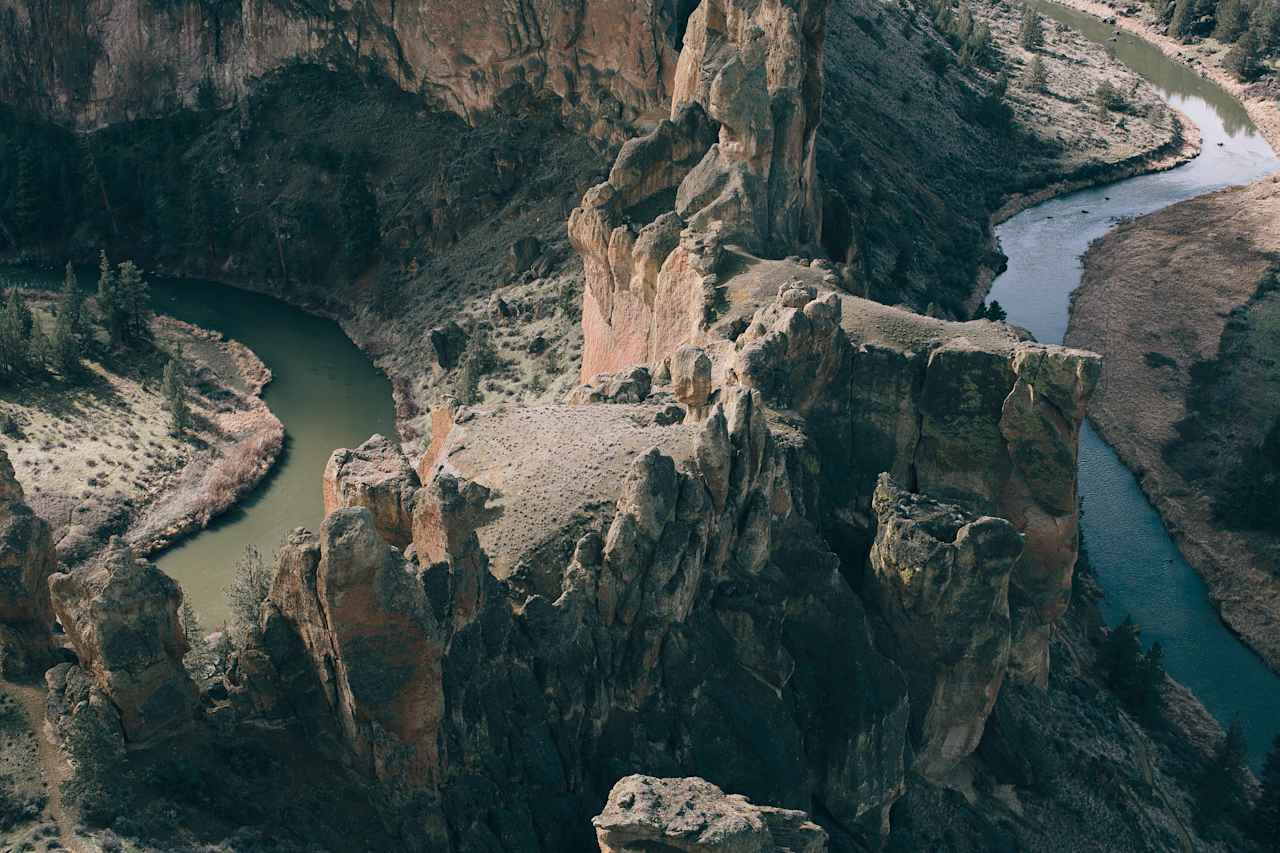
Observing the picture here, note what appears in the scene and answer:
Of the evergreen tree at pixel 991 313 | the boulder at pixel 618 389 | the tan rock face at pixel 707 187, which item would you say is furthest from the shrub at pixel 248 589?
the evergreen tree at pixel 991 313

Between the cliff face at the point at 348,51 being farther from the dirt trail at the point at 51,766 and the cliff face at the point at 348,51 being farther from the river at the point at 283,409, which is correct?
the dirt trail at the point at 51,766

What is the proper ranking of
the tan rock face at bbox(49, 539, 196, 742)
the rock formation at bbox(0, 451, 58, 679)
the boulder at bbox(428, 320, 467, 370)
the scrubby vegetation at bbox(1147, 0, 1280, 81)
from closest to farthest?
the tan rock face at bbox(49, 539, 196, 742) → the rock formation at bbox(0, 451, 58, 679) → the boulder at bbox(428, 320, 467, 370) → the scrubby vegetation at bbox(1147, 0, 1280, 81)

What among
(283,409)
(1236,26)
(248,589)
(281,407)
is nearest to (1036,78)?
(1236,26)

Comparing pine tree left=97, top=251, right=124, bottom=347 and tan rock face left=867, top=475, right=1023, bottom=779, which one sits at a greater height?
tan rock face left=867, top=475, right=1023, bottom=779

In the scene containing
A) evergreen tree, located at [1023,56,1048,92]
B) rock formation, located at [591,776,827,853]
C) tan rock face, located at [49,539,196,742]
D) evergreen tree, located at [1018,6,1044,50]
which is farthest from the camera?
evergreen tree, located at [1018,6,1044,50]

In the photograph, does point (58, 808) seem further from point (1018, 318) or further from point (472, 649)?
point (1018, 318)

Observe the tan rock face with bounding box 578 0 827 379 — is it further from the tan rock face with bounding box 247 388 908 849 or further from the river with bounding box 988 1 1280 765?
the river with bounding box 988 1 1280 765

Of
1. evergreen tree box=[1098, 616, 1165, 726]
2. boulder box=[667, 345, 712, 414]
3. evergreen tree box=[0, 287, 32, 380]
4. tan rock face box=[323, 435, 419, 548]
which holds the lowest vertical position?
evergreen tree box=[1098, 616, 1165, 726]

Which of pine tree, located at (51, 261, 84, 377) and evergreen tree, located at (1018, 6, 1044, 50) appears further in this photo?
evergreen tree, located at (1018, 6, 1044, 50)

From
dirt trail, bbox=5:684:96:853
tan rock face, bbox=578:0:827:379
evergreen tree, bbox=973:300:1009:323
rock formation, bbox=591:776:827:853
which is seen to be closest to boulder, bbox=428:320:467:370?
tan rock face, bbox=578:0:827:379

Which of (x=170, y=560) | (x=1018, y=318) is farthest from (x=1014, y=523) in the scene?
(x=1018, y=318)
